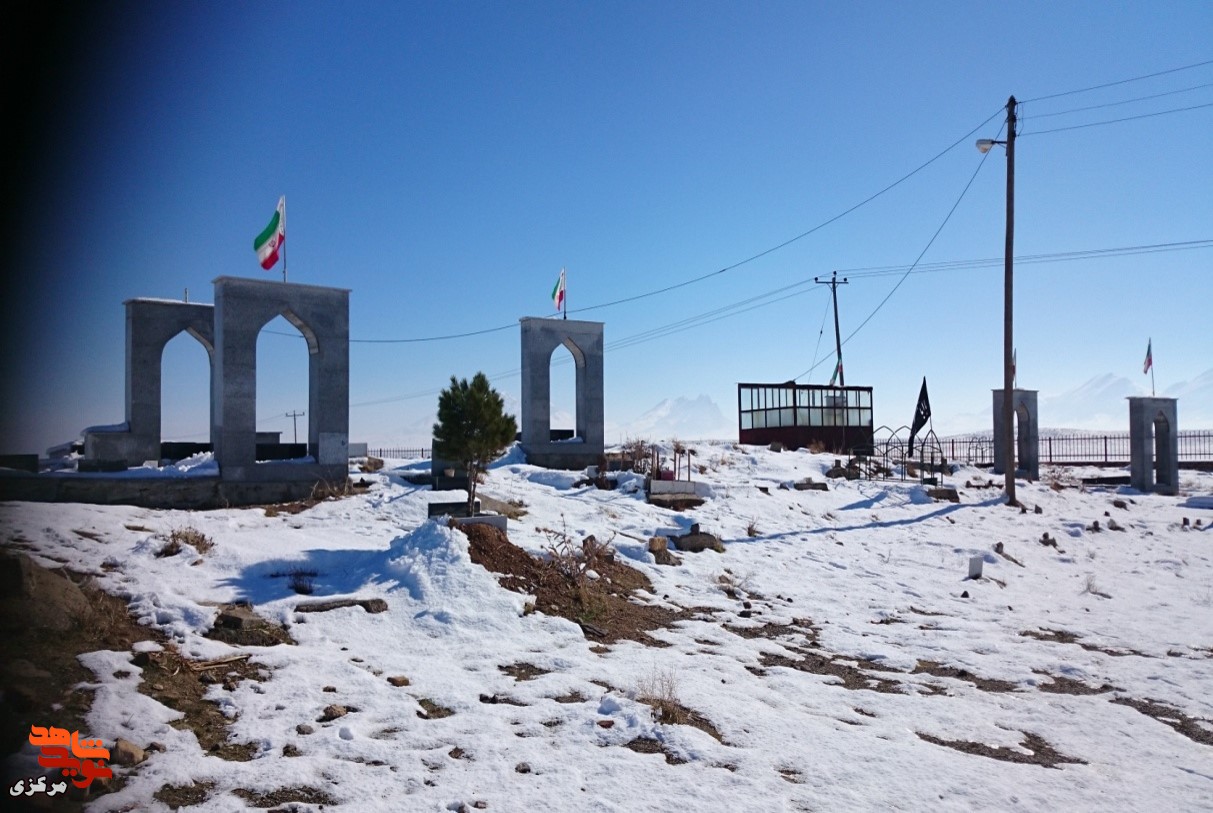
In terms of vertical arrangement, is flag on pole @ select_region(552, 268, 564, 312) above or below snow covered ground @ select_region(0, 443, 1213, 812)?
above

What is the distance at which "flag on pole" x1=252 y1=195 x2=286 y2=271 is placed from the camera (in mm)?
16562

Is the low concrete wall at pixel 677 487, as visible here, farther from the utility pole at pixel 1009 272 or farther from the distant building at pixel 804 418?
the distant building at pixel 804 418

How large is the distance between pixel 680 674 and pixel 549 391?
16.6 meters

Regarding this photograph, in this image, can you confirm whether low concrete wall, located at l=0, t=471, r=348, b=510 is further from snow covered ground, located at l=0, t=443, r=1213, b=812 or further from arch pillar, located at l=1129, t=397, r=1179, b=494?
arch pillar, located at l=1129, t=397, r=1179, b=494

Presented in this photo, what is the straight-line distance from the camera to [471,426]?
12062 mm

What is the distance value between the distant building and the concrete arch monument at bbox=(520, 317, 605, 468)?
45.9 feet

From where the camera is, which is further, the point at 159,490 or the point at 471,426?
the point at 159,490

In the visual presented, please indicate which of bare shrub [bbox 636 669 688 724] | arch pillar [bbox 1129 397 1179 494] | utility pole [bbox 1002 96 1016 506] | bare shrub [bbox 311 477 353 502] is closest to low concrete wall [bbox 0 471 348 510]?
bare shrub [bbox 311 477 353 502]

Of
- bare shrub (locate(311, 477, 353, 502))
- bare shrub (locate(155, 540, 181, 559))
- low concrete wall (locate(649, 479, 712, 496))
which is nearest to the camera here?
bare shrub (locate(155, 540, 181, 559))

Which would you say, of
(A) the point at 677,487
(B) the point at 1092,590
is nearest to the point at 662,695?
(B) the point at 1092,590

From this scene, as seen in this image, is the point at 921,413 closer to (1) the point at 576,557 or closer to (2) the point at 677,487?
(2) the point at 677,487

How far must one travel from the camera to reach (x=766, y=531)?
15617 mm

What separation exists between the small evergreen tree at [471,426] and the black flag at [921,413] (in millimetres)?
20465

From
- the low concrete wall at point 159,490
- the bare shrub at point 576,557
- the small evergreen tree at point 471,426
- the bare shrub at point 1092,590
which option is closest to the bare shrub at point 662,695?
the bare shrub at point 576,557
